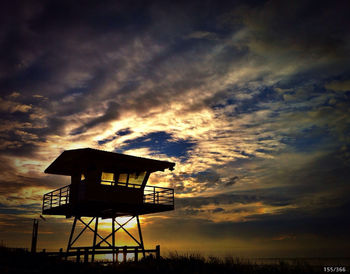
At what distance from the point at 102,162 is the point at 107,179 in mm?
1682

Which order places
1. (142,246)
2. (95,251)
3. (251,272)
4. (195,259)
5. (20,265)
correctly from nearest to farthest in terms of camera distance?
(251,272) < (20,265) < (195,259) < (95,251) < (142,246)

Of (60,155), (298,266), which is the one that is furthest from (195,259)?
(60,155)

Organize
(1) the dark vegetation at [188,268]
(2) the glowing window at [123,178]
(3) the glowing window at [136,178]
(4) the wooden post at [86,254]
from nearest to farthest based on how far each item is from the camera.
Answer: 1. (1) the dark vegetation at [188,268]
2. (4) the wooden post at [86,254]
3. (2) the glowing window at [123,178]
4. (3) the glowing window at [136,178]

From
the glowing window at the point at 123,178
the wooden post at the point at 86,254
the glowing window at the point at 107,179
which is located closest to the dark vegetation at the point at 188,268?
the wooden post at the point at 86,254

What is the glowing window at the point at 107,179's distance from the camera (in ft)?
92.7

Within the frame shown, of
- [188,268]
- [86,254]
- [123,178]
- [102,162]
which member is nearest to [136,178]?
[123,178]

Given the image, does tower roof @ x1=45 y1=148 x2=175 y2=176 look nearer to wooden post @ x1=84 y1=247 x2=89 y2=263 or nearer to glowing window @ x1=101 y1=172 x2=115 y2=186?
glowing window @ x1=101 y1=172 x2=115 y2=186

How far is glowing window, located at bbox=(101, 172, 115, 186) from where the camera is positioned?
28250 mm

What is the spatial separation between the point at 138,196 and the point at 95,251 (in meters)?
6.03

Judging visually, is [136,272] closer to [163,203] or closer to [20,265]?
[20,265]

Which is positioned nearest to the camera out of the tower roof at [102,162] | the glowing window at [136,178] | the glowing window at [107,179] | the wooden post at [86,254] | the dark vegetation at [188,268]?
the dark vegetation at [188,268]

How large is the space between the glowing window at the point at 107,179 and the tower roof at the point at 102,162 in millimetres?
386

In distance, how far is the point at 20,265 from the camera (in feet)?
68.9

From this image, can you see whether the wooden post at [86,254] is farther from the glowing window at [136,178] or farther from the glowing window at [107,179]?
the glowing window at [136,178]
